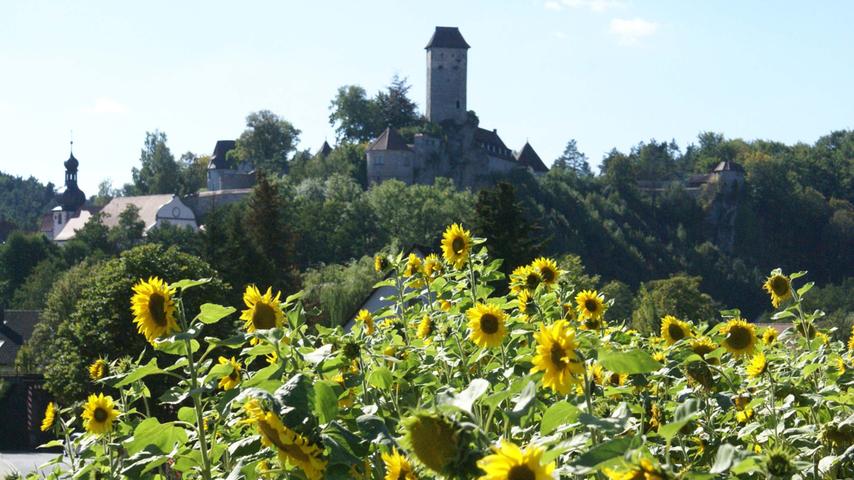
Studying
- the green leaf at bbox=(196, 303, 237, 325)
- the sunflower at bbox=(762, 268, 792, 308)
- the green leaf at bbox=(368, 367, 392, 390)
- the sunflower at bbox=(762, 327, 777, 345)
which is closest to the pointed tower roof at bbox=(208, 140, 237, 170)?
the sunflower at bbox=(762, 327, 777, 345)

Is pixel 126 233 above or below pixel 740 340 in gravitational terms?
below

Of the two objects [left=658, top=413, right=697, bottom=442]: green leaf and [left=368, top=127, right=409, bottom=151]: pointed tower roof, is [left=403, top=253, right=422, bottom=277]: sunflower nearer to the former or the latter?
[left=658, top=413, right=697, bottom=442]: green leaf

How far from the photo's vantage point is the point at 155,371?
3.24 meters

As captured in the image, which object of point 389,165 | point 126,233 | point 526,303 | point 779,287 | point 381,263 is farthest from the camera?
point 389,165

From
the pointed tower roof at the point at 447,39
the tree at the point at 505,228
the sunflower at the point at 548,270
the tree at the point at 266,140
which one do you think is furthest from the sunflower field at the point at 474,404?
the pointed tower roof at the point at 447,39

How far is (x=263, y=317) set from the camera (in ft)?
12.6

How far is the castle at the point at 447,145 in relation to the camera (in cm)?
9719

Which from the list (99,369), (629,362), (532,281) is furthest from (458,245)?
(629,362)

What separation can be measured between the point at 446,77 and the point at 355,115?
29.0 feet

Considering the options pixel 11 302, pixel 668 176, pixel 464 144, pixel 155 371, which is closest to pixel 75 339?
pixel 155 371

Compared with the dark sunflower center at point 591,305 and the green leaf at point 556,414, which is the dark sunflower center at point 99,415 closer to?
the dark sunflower center at point 591,305

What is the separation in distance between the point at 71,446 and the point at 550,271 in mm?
2219

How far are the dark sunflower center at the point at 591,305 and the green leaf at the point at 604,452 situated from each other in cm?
334

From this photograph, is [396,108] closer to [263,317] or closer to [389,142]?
[389,142]
